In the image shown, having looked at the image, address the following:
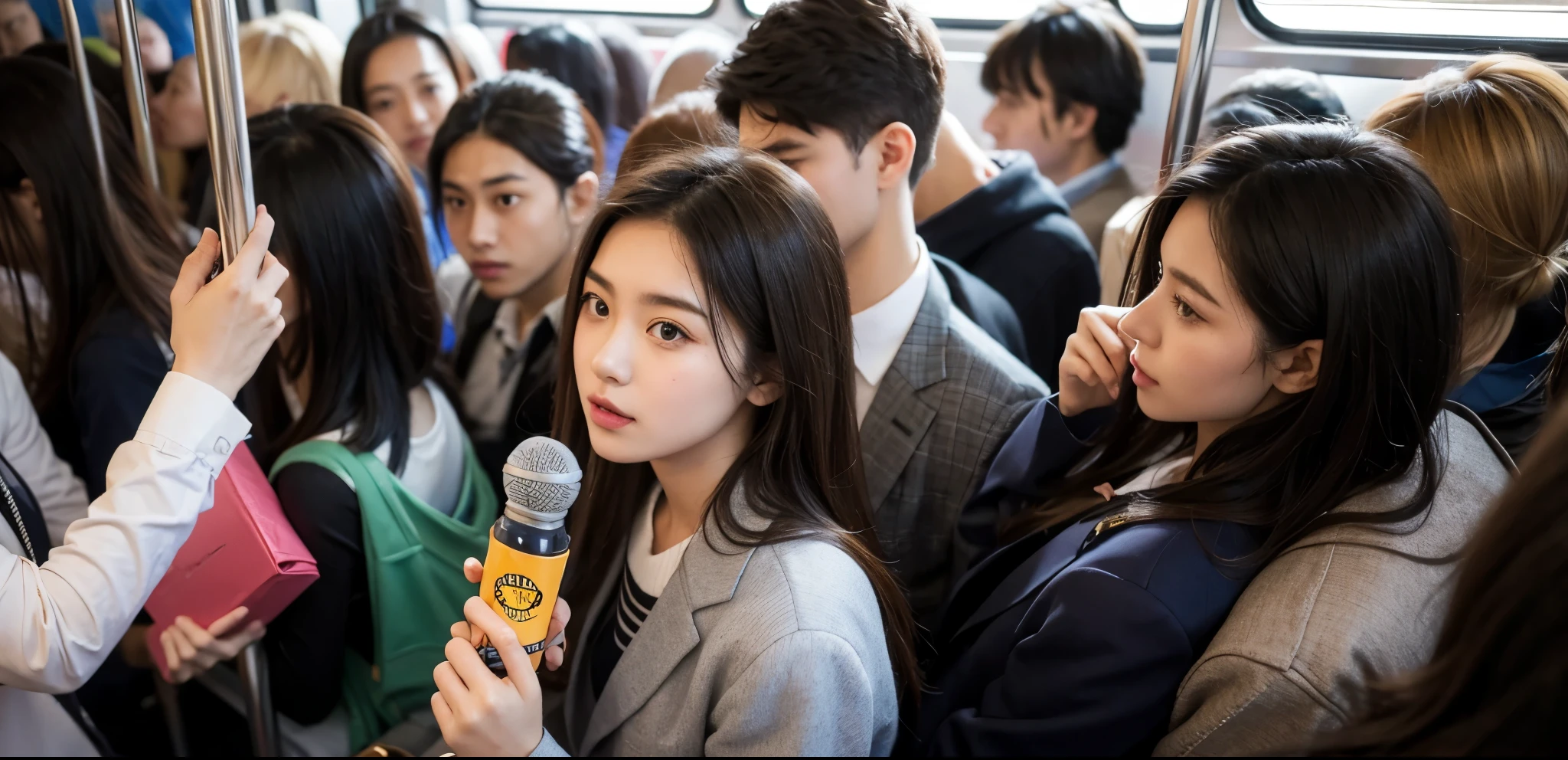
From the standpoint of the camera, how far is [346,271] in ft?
6.03

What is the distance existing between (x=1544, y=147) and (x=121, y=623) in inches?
81.1

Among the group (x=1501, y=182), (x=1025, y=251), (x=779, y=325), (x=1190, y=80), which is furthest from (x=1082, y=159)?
(x=779, y=325)

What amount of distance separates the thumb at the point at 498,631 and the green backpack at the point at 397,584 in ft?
2.30

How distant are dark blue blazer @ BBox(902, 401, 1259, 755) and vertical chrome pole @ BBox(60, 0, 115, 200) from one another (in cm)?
186

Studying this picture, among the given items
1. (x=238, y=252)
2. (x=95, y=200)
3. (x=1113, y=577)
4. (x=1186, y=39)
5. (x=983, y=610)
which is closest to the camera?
(x=1113, y=577)

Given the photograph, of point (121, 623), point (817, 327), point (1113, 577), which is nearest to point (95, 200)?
point (121, 623)

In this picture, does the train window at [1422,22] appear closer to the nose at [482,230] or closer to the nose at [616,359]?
the nose at [616,359]

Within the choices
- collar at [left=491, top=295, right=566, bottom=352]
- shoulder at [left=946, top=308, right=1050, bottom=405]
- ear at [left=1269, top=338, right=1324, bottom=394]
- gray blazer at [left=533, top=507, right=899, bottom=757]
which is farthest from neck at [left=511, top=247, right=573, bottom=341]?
ear at [left=1269, top=338, right=1324, bottom=394]

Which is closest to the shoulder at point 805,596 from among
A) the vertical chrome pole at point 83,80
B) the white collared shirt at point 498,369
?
the white collared shirt at point 498,369

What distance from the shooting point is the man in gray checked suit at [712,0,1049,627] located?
5.69ft

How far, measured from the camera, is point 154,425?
1.25m

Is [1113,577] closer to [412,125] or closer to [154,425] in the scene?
[154,425]

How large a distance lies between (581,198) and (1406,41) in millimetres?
2272

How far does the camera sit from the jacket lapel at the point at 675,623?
50.1 inches
